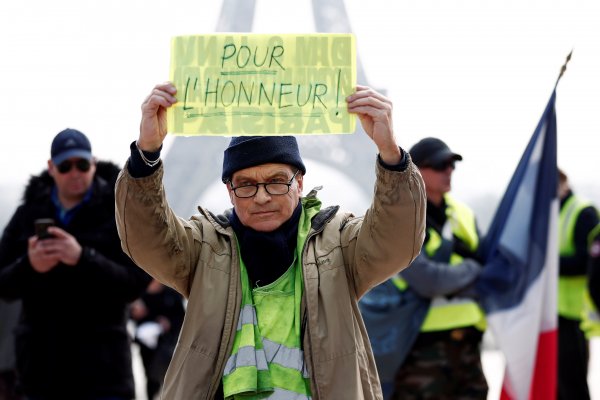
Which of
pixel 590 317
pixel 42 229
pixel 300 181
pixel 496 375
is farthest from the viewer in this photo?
pixel 496 375

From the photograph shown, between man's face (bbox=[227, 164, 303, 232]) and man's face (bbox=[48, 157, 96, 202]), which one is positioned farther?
man's face (bbox=[48, 157, 96, 202])

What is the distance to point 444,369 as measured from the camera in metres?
5.98

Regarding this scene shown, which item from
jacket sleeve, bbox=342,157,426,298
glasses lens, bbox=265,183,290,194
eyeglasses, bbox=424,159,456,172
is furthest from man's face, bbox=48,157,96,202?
jacket sleeve, bbox=342,157,426,298

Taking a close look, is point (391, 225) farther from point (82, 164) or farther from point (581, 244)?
point (581, 244)

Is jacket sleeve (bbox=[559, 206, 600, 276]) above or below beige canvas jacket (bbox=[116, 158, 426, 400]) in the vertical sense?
above

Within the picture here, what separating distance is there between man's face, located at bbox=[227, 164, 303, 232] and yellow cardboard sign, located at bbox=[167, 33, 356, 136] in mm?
162

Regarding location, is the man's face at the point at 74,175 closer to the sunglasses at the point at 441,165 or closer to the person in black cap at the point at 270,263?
the sunglasses at the point at 441,165

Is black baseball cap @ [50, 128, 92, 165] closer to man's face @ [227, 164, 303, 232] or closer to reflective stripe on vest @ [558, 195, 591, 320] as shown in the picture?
man's face @ [227, 164, 303, 232]

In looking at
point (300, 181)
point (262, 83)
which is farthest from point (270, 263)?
point (262, 83)

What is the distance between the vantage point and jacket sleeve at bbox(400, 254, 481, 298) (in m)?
6.06

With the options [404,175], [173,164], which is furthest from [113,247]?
[173,164]

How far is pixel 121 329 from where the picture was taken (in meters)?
5.55

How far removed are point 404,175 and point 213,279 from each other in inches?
27.0

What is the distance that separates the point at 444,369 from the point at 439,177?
1064 mm
